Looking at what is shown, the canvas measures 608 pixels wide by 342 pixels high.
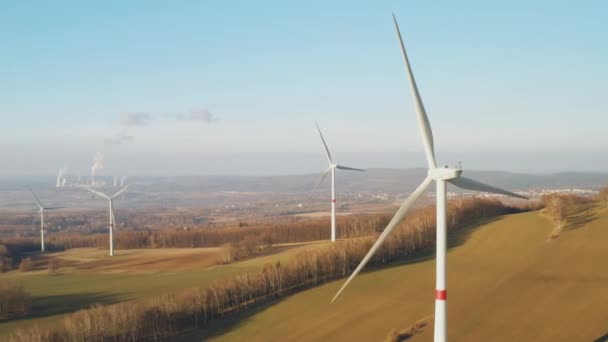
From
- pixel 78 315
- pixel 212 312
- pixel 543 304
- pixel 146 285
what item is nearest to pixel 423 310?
pixel 543 304

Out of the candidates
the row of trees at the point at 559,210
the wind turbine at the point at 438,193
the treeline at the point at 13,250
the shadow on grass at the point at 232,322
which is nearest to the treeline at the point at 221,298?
the shadow on grass at the point at 232,322

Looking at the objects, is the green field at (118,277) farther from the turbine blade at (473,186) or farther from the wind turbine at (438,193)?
the turbine blade at (473,186)

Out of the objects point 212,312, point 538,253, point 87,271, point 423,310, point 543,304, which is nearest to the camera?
point 543,304

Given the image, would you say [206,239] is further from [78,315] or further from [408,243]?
[78,315]

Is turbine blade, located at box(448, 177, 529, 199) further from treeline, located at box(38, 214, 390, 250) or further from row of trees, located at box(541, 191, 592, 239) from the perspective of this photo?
treeline, located at box(38, 214, 390, 250)

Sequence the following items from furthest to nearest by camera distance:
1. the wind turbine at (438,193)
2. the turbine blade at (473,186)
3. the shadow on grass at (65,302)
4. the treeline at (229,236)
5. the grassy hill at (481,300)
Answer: the treeline at (229,236), the shadow on grass at (65,302), the grassy hill at (481,300), the turbine blade at (473,186), the wind turbine at (438,193)

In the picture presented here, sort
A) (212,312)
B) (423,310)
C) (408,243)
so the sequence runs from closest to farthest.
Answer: (423,310) → (212,312) → (408,243)
